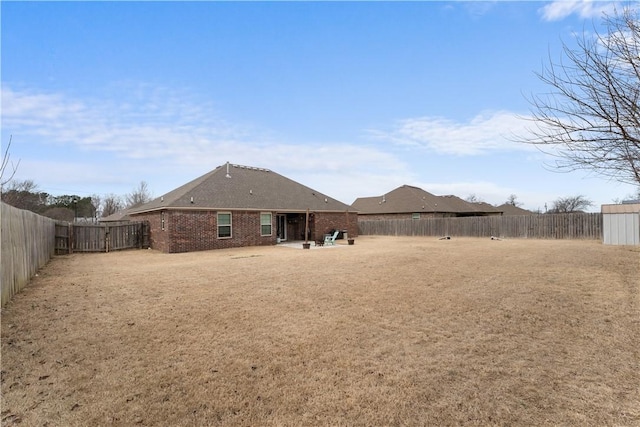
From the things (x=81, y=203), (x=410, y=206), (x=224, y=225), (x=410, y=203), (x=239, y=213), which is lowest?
(x=224, y=225)

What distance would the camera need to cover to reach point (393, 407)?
9.84 ft

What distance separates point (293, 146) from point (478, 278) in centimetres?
1932

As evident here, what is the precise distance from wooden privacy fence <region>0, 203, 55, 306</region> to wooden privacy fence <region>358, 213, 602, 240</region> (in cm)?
2501

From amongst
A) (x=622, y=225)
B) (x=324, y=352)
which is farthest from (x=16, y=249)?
(x=622, y=225)

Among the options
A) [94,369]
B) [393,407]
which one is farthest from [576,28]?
[94,369]

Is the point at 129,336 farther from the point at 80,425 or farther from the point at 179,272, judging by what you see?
the point at 179,272

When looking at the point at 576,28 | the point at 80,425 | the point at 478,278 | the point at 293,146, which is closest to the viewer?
the point at 80,425

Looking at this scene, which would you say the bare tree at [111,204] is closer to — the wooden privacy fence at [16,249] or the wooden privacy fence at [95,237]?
the wooden privacy fence at [95,237]

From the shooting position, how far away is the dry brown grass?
116 inches

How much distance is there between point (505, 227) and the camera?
81.6 feet

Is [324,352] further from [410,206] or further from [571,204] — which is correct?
[571,204]

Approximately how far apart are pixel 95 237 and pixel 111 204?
52.4 metres

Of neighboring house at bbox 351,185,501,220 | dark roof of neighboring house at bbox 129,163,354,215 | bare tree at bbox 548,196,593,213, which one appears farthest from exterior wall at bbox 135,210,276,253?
bare tree at bbox 548,196,593,213

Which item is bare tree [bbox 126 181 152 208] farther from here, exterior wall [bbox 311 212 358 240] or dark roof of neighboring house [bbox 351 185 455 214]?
exterior wall [bbox 311 212 358 240]
